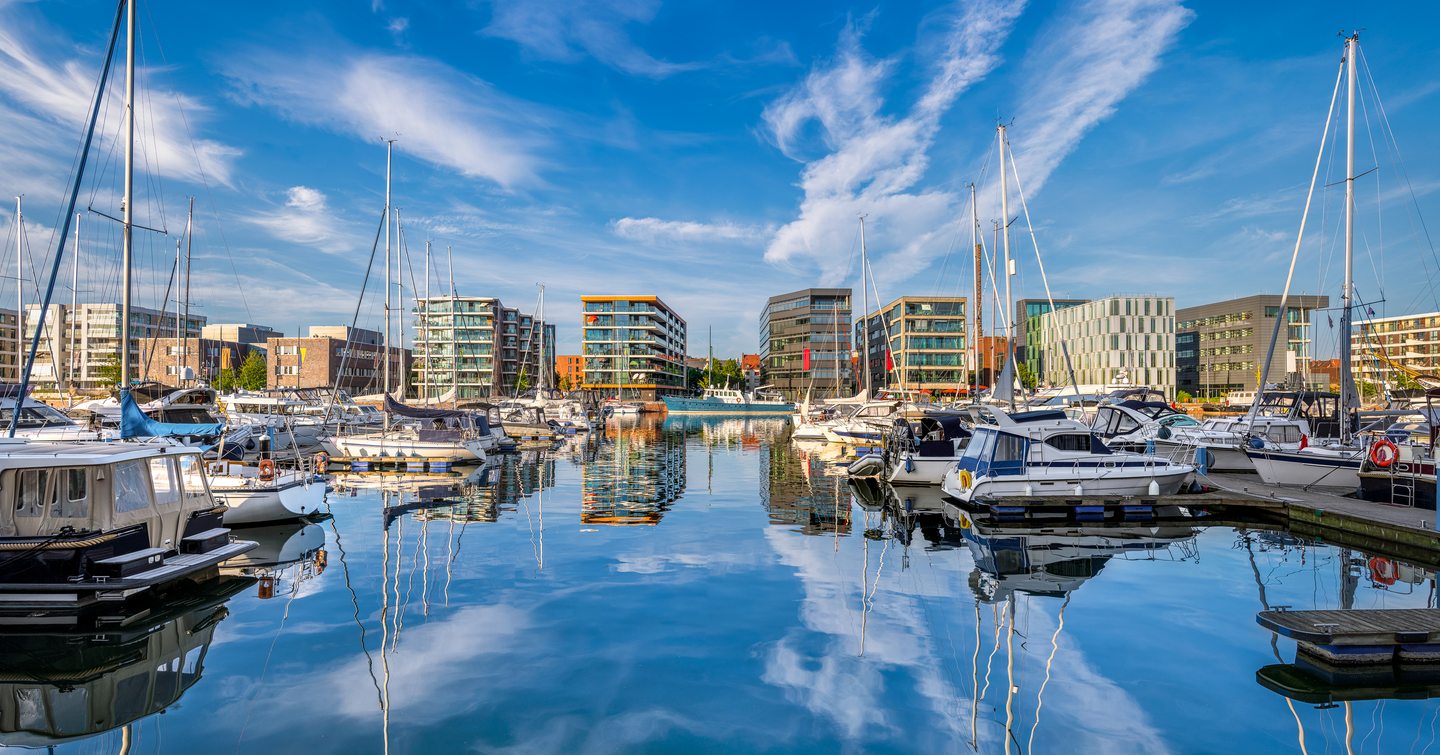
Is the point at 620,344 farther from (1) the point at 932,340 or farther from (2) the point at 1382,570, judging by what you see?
(2) the point at 1382,570

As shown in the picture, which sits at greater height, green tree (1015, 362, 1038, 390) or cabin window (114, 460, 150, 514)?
green tree (1015, 362, 1038, 390)

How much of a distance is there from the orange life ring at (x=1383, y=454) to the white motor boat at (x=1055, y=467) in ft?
16.2

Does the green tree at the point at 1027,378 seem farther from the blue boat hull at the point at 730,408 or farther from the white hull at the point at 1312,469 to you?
the white hull at the point at 1312,469

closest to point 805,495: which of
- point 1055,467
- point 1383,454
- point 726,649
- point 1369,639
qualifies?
point 1055,467

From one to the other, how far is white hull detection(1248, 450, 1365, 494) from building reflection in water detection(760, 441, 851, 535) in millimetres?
15121

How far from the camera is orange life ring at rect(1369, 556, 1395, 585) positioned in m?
15.4

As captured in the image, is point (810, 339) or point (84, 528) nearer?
point (84, 528)

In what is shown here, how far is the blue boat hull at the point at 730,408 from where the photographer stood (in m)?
129

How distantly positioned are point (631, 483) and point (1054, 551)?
19.1 m

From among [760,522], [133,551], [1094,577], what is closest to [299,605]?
[133,551]

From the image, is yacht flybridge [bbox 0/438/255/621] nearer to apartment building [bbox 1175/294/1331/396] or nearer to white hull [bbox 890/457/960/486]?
white hull [bbox 890/457/960/486]

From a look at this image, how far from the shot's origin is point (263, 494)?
67.4 feet

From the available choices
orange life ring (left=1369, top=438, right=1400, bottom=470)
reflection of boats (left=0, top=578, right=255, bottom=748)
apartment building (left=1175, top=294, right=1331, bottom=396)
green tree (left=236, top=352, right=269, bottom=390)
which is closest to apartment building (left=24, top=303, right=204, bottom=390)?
green tree (left=236, top=352, right=269, bottom=390)

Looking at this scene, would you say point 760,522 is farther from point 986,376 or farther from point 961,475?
point 986,376
